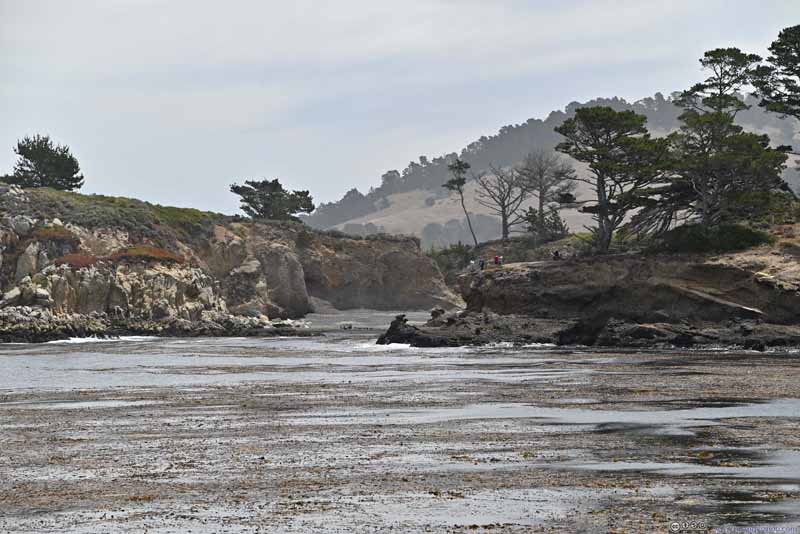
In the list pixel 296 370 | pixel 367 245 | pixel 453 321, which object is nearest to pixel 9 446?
pixel 296 370

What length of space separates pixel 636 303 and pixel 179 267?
1675 inches

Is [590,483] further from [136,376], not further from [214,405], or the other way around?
[136,376]

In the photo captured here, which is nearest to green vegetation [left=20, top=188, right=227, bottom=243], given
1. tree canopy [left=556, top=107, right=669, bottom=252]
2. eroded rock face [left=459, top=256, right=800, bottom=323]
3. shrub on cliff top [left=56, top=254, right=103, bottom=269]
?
shrub on cliff top [left=56, top=254, right=103, bottom=269]

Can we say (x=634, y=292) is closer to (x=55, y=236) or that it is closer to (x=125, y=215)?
(x=55, y=236)

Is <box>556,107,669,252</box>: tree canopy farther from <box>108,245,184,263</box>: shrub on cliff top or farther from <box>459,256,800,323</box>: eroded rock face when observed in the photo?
<box>108,245,184,263</box>: shrub on cliff top

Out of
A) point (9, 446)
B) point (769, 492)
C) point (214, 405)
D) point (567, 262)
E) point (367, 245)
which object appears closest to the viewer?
point (769, 492)

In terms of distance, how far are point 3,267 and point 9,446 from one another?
2598 inches

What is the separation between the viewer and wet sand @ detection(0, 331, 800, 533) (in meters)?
12.3

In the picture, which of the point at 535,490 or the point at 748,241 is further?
the point at 748,241

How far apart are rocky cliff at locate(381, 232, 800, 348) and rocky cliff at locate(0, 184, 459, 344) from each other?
24733mm

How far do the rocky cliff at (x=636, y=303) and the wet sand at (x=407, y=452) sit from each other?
1748 centimetres

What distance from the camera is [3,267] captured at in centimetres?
8044

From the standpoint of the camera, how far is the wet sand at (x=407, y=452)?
1234cm

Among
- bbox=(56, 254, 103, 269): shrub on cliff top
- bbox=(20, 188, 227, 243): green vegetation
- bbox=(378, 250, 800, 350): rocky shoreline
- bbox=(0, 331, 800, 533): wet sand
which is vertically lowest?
bbox=(0, 331, 800, 533): wet sand
